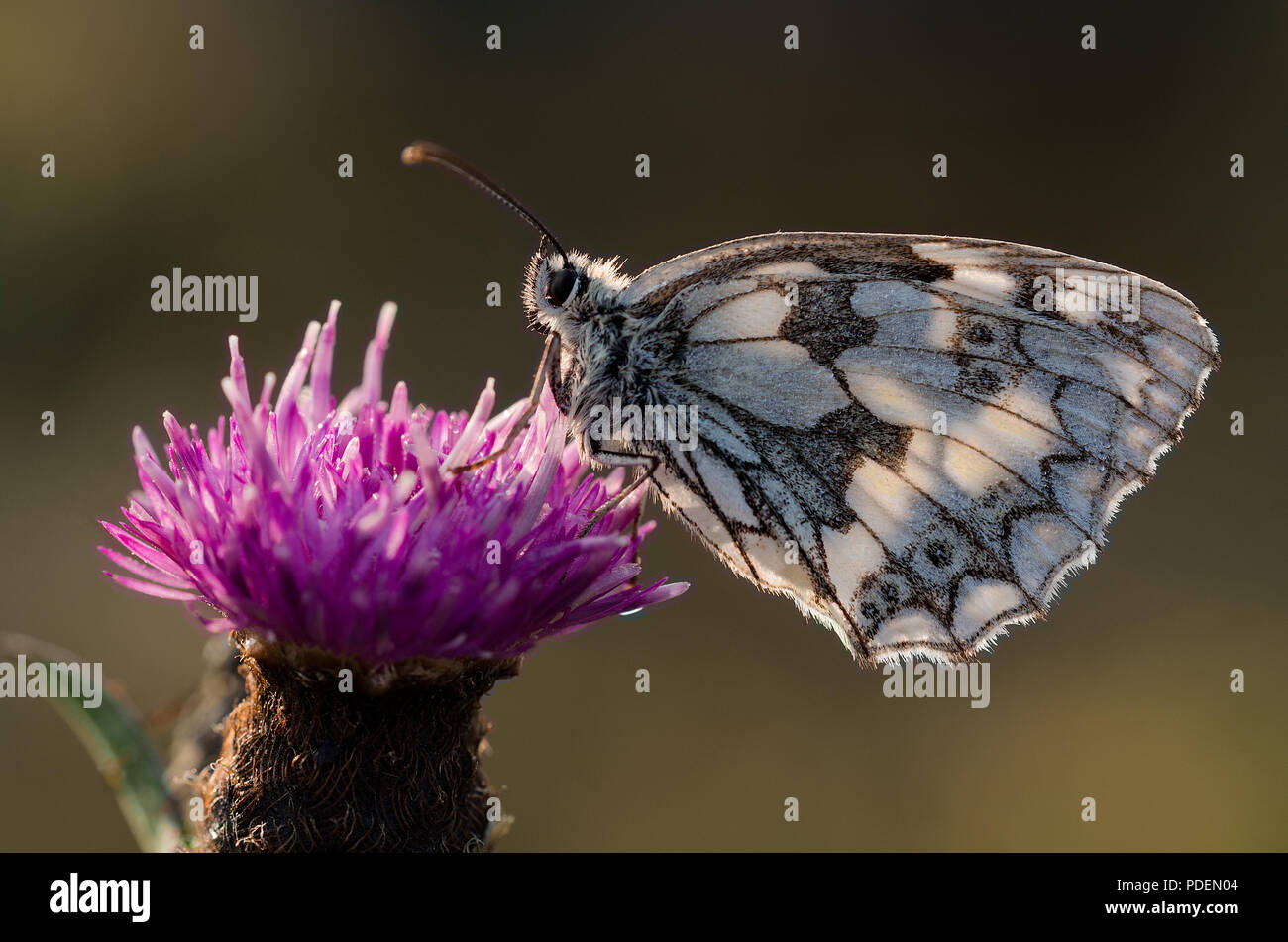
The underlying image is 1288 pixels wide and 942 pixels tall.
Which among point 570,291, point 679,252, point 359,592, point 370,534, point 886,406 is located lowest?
point 359,592

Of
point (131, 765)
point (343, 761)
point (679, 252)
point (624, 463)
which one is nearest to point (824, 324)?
point (624, 463)

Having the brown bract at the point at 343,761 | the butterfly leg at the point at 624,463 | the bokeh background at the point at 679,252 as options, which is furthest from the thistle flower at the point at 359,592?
the bokeh background at the point at 679,252

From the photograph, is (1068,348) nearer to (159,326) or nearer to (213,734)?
(213,734)

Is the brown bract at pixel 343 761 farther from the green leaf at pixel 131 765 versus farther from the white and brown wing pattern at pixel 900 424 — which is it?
the white and brown wing pattern at pixel 900 424

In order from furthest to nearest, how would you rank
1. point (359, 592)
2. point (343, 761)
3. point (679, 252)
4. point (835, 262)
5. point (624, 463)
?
point (679, 252) → point (835, 262) → point (624, 463) → point (343, 761) → point (359, 592)

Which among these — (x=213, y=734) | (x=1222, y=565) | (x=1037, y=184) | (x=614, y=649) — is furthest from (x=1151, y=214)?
(x=213, y=734)

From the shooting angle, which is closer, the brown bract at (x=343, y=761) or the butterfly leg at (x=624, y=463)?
the brown bract at (x=343, y=761)

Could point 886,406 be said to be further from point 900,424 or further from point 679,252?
point 679,252
